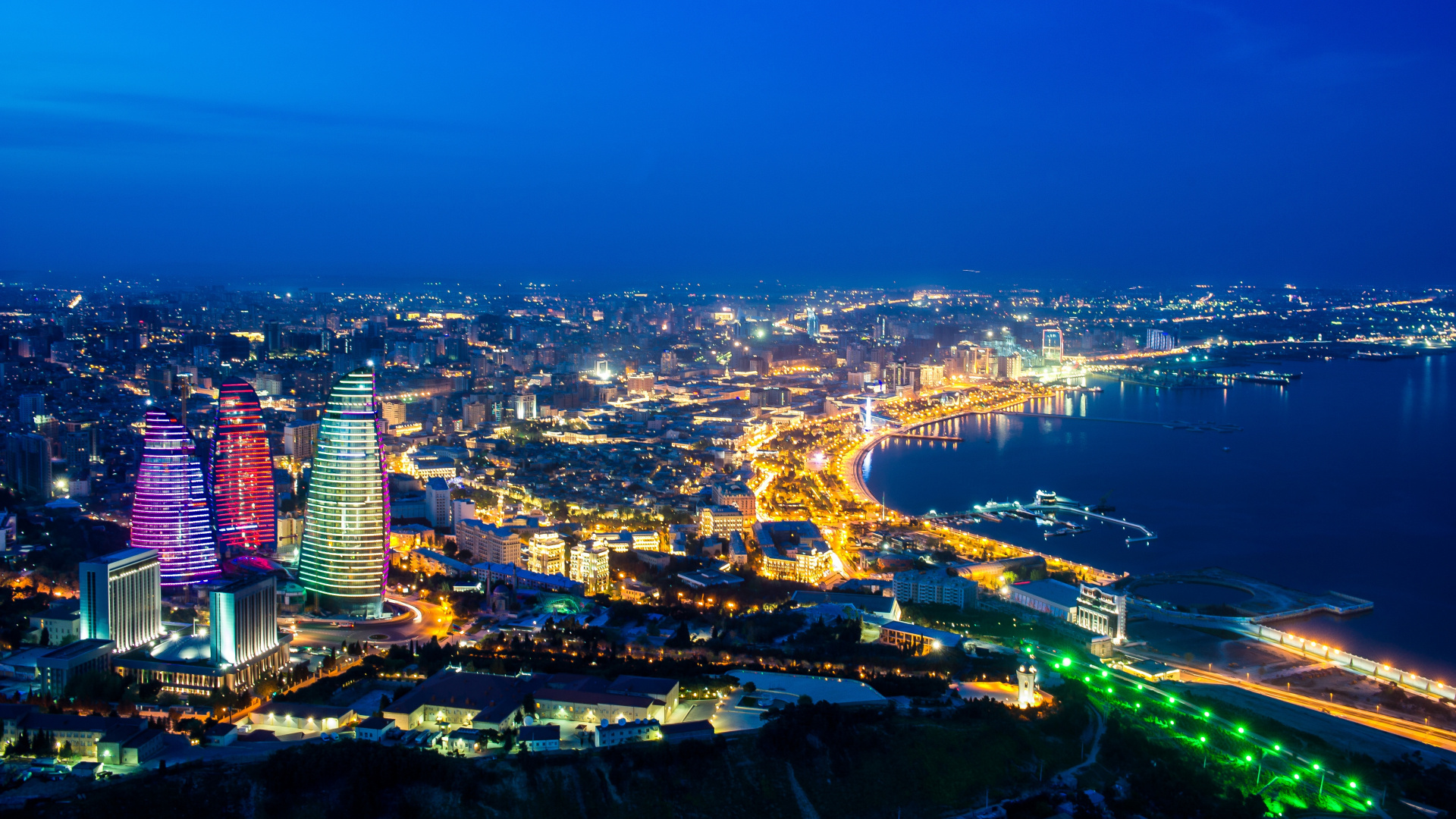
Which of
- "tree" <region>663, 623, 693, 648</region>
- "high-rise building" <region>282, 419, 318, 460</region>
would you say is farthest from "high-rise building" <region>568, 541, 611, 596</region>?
"high-rise building" <region>282, 419, 318, 460</region>

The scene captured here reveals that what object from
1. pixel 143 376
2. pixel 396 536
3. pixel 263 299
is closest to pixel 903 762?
pixel 396 536

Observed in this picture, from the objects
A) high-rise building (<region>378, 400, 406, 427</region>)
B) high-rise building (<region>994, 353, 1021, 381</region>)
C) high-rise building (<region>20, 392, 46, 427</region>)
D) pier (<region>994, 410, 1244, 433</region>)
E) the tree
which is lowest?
the tree

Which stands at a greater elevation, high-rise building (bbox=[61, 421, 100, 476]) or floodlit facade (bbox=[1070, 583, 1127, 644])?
high-rise building (bbox=[61, 421, 100, 476])

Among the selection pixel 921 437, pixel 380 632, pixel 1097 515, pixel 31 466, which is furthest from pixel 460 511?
pixel 921 437

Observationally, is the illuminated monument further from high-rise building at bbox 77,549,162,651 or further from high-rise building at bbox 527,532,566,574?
high-rise building at bbox 527,532,566,574

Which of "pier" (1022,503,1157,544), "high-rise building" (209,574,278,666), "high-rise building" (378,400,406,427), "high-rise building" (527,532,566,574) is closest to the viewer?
"high-rise building" (209,574,278,666)

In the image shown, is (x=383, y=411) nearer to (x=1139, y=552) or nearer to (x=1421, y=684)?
(x=1139, y=552)
